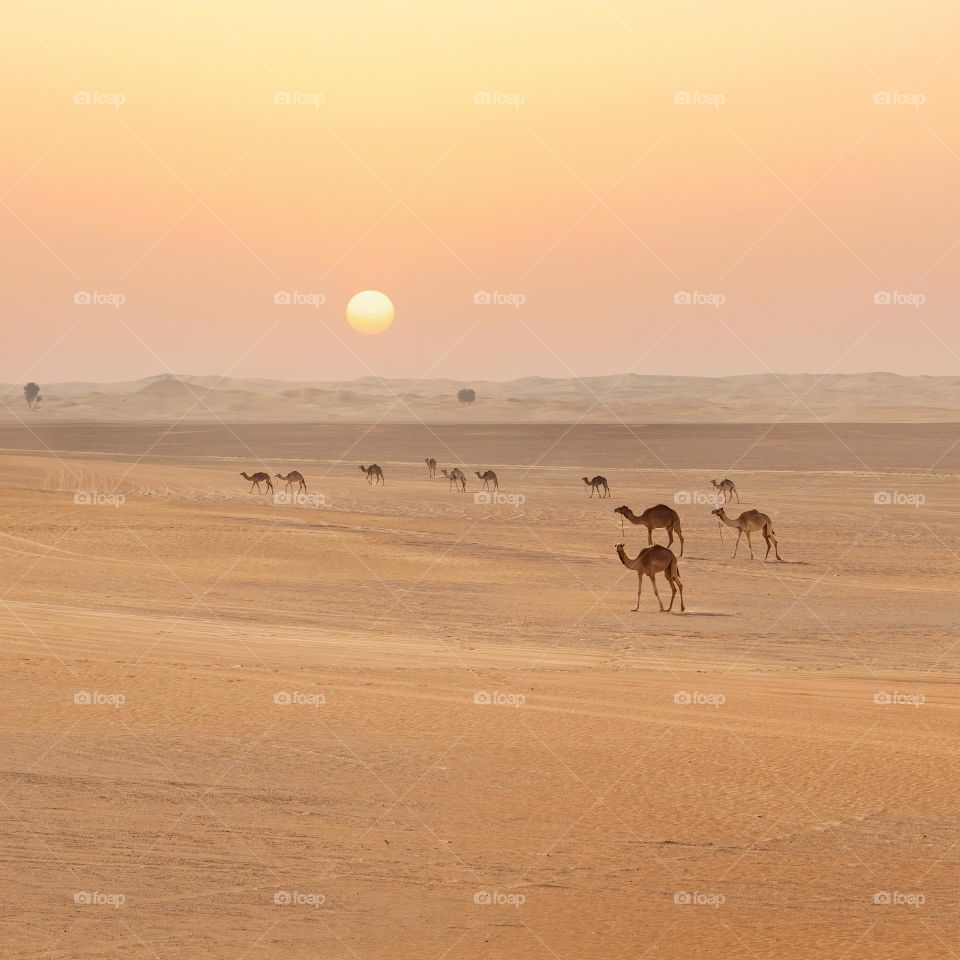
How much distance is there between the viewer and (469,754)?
11523 mm

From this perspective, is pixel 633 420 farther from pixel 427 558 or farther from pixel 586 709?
pixel 586 709

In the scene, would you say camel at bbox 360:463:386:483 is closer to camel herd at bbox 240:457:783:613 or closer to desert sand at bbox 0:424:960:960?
camel herd at bbox 240:457:783:613

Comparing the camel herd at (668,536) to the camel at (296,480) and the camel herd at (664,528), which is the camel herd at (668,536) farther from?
the camel at (296,480)

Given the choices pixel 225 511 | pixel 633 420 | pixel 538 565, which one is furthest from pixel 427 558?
pixel 633 420

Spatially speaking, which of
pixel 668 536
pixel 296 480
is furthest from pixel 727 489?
pixel 296 480

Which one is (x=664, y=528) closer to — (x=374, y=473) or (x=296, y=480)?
(x=296, y=480)

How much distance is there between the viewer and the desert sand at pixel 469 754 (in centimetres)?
802

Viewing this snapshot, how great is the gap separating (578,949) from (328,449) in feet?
251

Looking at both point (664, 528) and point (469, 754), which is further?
point (664, 528)

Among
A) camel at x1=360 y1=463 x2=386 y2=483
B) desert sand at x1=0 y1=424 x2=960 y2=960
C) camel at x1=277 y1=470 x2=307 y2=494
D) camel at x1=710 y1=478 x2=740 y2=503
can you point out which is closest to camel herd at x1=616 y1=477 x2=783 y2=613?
camel at x1=710 y1=478 x2=740 y2=503

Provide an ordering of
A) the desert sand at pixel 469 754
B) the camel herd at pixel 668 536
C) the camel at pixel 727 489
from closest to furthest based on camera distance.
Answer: the desert sand at pixel 469 754, the camel herd at pixel 668 536, the camel at pixel 727 489

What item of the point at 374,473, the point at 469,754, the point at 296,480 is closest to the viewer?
the point at 469,754

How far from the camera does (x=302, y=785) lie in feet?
34.4

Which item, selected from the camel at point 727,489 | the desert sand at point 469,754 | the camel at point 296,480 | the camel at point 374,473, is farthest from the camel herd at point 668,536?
the camel at point 374,473
